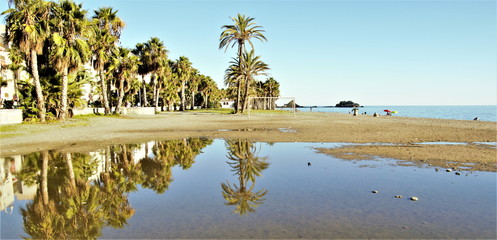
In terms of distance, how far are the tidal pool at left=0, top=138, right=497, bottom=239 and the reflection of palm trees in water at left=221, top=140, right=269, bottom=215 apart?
0.02 metres

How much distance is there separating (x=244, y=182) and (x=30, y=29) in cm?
2429

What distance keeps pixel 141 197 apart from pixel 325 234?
367 cm

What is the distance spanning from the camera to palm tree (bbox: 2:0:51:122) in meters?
24.0

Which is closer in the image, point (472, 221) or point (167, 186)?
point (472, 221)

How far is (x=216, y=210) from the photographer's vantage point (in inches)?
214

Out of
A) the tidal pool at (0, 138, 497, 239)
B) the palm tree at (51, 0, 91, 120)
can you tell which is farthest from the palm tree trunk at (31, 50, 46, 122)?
the tidal pool at (0, 138, 497, 239)

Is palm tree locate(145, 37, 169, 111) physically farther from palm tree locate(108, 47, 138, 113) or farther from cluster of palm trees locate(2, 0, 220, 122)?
cluster of palm trees locate(2, 0, 220, 122)

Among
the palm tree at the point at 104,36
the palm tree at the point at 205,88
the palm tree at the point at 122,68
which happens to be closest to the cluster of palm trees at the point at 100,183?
the palm tree at the point at 104,36

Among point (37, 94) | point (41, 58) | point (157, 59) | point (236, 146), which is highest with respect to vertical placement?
point (157, 59)

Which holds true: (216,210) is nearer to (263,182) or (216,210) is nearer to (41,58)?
A: (263,182)

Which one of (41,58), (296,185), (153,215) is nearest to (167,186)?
(153,215)

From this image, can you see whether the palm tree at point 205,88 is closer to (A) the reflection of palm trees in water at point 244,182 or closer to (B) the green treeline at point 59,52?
(B) the green treeline at point 59,52

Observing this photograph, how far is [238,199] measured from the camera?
20.2 ft

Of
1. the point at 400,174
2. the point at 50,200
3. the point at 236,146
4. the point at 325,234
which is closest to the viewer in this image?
the point at 325,234
